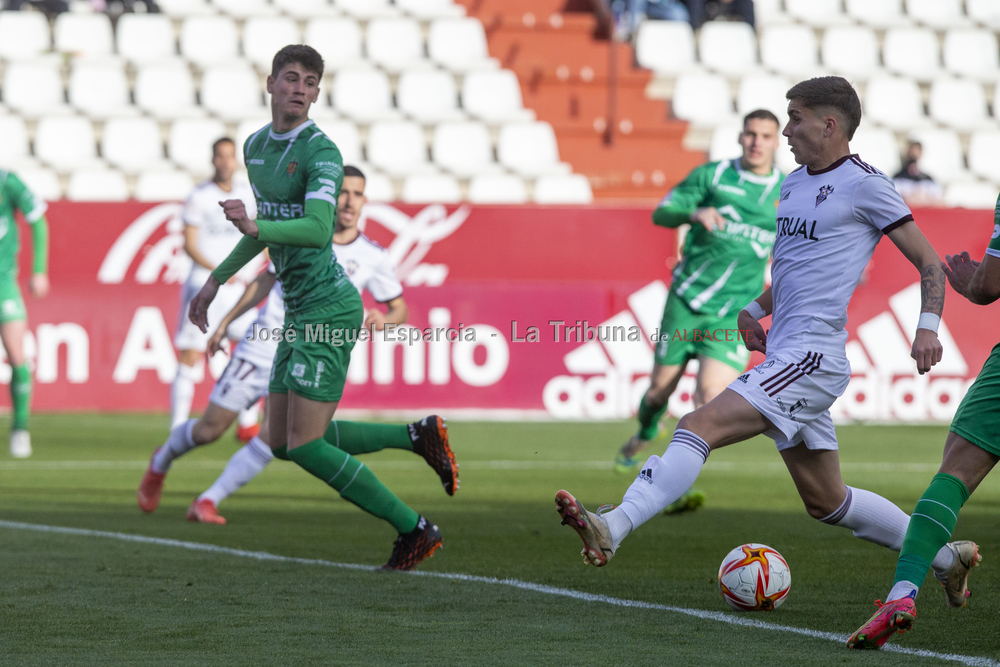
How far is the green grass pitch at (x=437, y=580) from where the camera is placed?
163 inches

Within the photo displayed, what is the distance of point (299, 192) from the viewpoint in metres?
5.48

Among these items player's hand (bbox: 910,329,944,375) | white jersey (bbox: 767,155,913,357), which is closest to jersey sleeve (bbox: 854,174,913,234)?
white jersey (bbox: 767,155,913,357)

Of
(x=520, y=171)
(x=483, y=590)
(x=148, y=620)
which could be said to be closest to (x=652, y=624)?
(x=483, y=590)

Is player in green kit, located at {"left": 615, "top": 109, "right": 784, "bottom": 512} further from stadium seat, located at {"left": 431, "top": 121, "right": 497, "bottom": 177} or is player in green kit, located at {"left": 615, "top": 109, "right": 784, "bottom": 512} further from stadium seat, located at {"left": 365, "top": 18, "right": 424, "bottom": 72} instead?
stadium seat, located at {"left": 365, "top": 18, "right": 424, "bottom": 72}

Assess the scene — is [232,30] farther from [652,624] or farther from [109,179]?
[652,624]

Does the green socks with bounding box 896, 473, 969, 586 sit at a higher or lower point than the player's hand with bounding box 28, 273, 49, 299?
lower

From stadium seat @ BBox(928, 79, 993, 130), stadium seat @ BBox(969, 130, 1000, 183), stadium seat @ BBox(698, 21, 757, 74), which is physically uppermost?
stadium seat @ BBox(698, 21, 757, 74)

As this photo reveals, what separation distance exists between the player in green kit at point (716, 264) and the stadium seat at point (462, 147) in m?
9.86

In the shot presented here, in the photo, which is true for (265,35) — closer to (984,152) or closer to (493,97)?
(493,97)

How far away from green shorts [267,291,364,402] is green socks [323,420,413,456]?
51 cm

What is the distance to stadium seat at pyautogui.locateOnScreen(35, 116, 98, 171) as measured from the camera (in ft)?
56.3

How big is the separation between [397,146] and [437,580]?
12887 mm

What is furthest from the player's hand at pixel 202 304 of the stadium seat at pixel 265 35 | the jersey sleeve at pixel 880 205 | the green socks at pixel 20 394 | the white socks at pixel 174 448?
the stadium seat at pixel 265 35

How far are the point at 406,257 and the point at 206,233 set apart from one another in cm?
472
